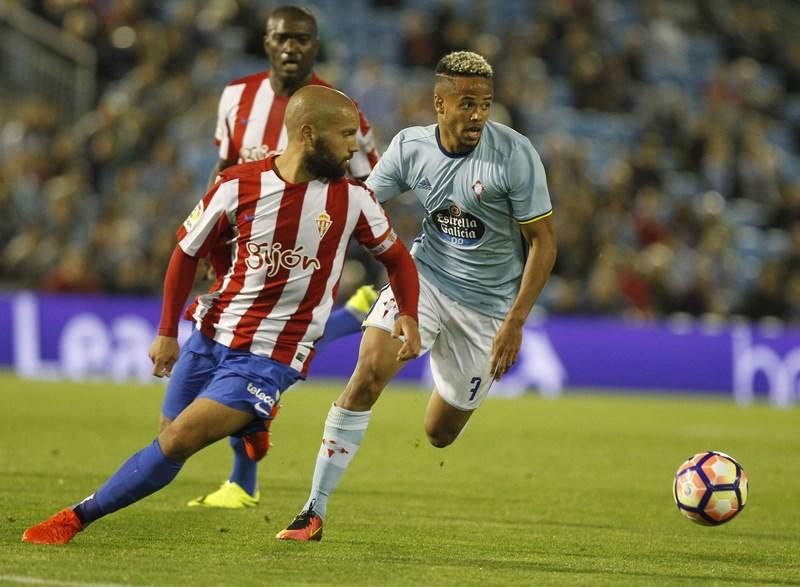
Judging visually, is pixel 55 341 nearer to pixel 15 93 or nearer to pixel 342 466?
pixel 15 93

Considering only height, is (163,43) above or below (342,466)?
above

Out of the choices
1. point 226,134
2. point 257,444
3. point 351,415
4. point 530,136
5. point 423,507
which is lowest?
point 423,507

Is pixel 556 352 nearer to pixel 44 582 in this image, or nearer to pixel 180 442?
pixel 180 442

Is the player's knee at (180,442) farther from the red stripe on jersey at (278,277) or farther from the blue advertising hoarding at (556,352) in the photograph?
the blue advertising hoarding at (556,352)

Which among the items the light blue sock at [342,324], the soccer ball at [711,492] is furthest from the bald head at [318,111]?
the soccer ball at [711,492]

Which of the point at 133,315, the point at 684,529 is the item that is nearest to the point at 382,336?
the point at 684,529

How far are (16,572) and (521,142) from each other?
3230 mm

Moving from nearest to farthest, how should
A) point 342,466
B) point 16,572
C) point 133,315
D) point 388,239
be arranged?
point 16,572, point 388,239, point 342,466, point 133,315

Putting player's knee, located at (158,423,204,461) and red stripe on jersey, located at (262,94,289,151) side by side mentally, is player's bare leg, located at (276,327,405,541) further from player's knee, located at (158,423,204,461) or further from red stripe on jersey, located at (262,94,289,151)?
red stripe on jersey, located at (262,94,289,151)

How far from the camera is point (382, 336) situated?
6.87 metres

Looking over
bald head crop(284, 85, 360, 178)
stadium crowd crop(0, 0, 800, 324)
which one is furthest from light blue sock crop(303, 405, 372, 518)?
stadium crowd crop(0, 0, 800, 324)

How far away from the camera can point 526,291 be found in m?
6.72

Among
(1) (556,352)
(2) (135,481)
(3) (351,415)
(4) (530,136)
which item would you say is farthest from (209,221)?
(4) (530,136)

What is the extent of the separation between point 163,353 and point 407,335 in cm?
107
